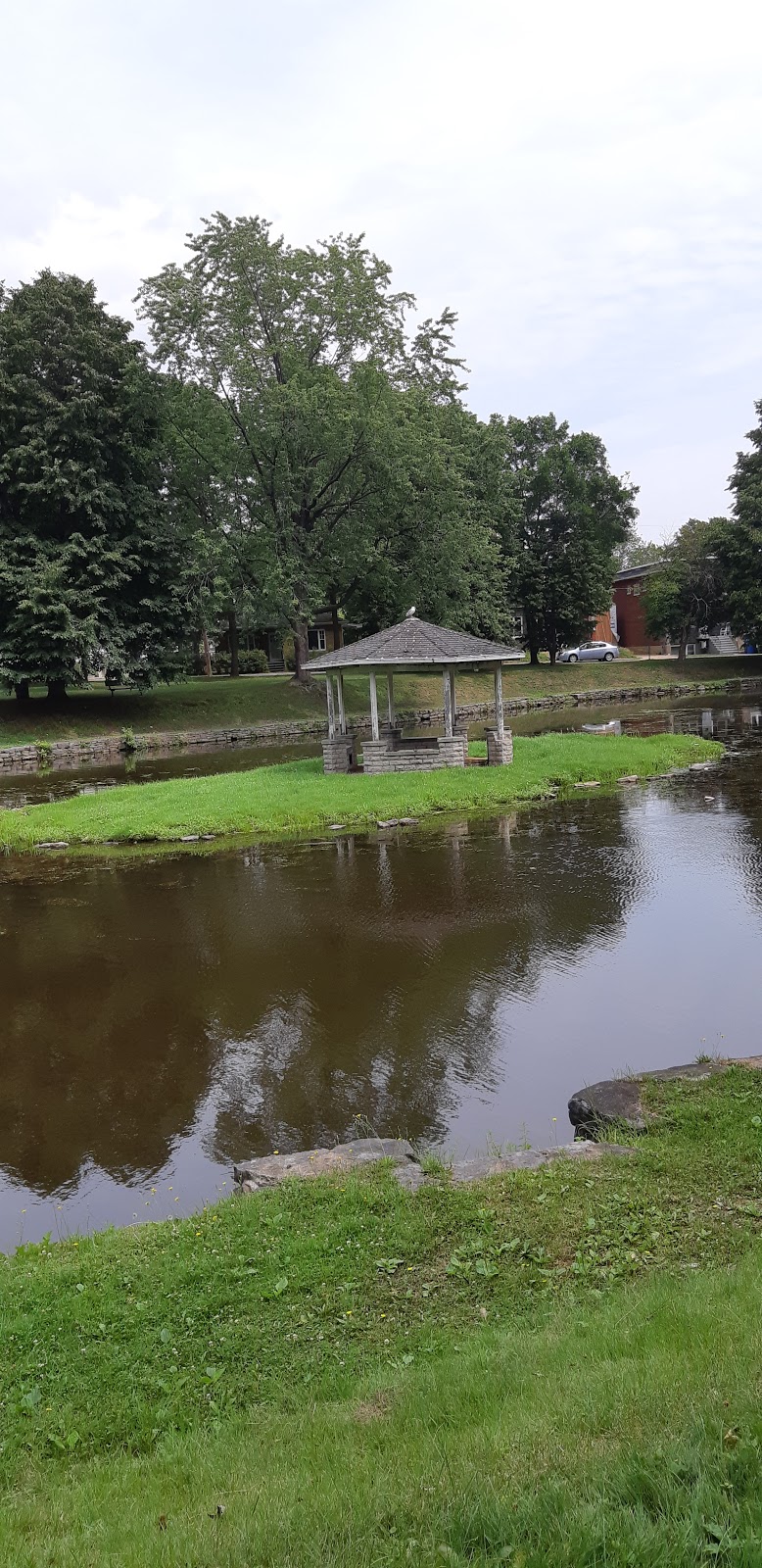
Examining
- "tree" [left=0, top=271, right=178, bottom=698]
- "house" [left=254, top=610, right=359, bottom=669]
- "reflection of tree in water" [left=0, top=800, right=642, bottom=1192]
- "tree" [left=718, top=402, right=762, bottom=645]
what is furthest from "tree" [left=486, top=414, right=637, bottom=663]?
"reflection of tree in water" [left=0, top=800, right=642, bottom=1192]

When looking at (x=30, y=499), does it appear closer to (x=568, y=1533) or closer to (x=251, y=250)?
(x=251, y=250)

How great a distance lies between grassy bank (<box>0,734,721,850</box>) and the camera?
20.2 m

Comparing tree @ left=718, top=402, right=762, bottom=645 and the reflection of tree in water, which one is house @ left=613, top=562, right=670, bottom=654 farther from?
the reflection of tree in water

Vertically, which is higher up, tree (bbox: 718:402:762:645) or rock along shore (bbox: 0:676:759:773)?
tree (bbox: 718:402:762:645)

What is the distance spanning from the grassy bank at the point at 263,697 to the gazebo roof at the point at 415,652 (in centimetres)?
1731

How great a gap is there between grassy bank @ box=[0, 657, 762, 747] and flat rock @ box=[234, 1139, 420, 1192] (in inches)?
1292

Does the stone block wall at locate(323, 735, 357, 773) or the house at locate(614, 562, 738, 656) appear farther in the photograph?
the house at locate(614, 562, 738, 656)

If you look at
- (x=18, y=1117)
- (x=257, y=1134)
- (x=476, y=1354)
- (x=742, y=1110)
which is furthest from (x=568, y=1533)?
(x=18, y=1117)

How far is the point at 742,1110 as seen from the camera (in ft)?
22.1

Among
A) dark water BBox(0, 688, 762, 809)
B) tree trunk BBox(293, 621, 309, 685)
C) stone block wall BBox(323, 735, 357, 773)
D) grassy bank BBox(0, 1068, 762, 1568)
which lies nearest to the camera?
grassy bank BBox(0, 1068, 762, 1568)

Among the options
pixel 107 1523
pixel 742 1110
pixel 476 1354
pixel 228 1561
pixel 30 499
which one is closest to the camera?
pixel 228 1561

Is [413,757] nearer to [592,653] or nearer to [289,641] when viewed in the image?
[592,653]

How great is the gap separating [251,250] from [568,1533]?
145 feet

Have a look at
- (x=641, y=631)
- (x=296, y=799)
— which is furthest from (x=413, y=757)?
(x=641, y=631)
